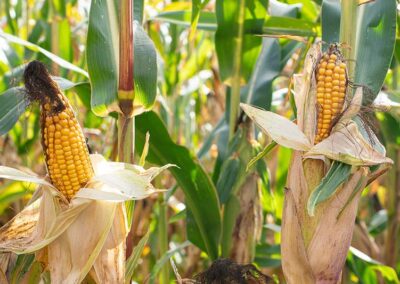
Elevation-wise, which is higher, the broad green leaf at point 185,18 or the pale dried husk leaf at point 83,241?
the broad green leaf at point 185,18

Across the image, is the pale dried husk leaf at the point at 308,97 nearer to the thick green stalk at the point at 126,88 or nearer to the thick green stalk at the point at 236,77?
the thick green stalk at the point at 126,88

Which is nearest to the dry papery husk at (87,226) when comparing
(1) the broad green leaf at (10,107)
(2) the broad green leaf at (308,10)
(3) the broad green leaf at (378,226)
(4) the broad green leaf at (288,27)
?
(1) the broad green leaf at (10,107)

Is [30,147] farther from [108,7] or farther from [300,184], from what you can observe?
[300,184]

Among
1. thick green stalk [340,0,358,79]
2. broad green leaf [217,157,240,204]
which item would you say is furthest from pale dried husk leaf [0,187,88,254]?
broad green leaf [217,157,240,204]

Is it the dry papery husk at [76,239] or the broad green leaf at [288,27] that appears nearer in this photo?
the dry papery husk at [76,239]

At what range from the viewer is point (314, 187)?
199 centimetres

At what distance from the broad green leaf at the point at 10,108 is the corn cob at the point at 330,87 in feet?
3.48

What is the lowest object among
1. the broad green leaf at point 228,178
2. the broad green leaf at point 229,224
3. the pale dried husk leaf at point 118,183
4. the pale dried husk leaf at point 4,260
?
the broad green leaf at point 229,224

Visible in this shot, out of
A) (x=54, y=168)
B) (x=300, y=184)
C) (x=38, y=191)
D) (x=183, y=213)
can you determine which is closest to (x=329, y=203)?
(x=300, y=184)

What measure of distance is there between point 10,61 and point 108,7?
1.45 meters

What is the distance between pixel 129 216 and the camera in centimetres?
217

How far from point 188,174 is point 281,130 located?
814mm

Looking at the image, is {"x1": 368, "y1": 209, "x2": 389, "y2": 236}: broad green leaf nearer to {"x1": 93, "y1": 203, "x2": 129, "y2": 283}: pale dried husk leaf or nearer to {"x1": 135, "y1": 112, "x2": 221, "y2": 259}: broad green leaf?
{"x1": 135, "y1": 112, "x2": 221, "y2": 259}: broad green leaf

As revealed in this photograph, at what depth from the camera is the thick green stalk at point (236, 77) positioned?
119 inches
